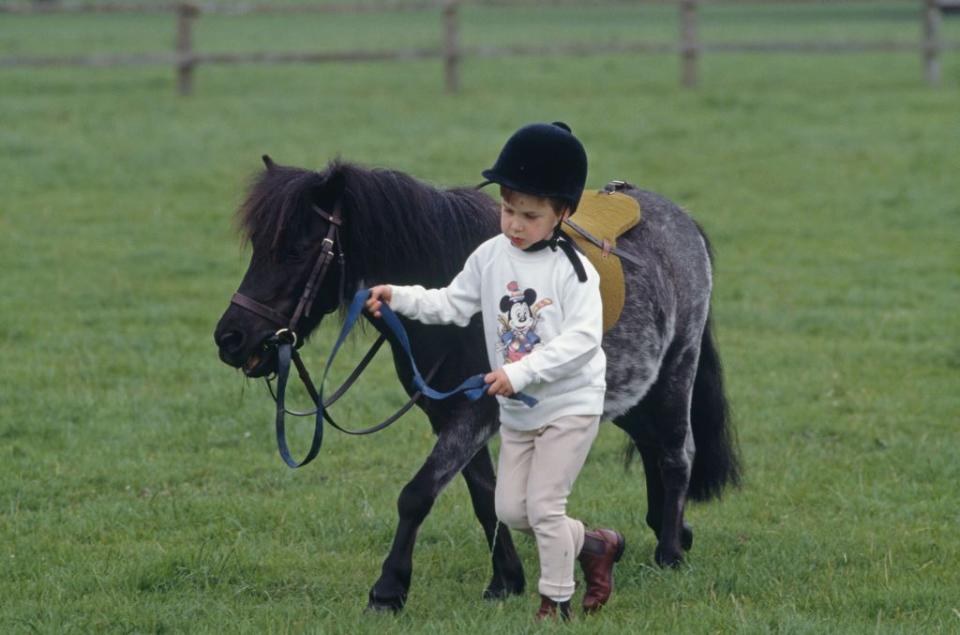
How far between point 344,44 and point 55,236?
23.2 m

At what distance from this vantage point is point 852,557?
5.93m

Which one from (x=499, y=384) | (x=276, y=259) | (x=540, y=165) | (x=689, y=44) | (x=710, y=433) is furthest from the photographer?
(x=689, y=44)

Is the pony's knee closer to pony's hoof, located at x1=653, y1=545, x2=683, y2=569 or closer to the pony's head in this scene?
the pony's head

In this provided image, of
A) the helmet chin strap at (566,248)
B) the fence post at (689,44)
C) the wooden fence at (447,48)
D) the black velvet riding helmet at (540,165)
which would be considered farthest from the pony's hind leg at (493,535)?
the fence post at (689,44)

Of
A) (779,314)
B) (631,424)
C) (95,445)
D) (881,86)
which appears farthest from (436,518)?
(881,86)

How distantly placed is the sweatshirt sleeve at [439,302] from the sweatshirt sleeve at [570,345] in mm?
401

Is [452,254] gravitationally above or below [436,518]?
above

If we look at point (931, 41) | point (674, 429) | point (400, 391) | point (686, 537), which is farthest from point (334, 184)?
point (931, 41)

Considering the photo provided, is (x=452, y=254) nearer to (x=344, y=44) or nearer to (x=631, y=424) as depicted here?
(x=631, y=424)

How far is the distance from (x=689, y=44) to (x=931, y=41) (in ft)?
12.8

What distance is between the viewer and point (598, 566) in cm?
520

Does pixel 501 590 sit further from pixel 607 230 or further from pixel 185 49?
pixel 185 49

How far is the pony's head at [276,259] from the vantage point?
16.5 feet

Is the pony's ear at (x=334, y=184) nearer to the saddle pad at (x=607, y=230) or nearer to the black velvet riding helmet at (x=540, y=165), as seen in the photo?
the black velvet riding helmet at (x=540, y=165)
